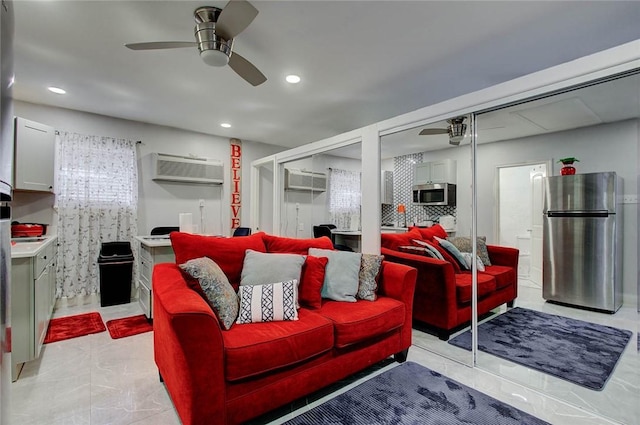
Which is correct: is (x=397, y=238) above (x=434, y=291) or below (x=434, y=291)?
above

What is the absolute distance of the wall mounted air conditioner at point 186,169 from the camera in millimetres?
4543

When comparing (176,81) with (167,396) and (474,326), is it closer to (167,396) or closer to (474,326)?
(167,396)

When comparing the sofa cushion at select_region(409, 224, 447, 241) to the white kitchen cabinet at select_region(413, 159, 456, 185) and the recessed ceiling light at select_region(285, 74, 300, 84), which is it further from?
the recessed ceiling light at select_region(285, 74, 300, 84)

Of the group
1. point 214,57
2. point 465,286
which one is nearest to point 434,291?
point 465,286

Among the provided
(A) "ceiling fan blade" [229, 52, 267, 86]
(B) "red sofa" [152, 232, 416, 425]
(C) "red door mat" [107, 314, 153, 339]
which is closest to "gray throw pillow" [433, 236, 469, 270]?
(B) "red sofa" [152, 232, 416, 425]

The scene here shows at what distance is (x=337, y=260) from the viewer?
250 centimetres

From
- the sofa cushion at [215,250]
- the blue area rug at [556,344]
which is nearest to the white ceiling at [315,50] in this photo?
the sofa cushion at [215,250]

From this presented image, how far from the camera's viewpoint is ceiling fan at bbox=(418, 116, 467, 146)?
8.47 feet

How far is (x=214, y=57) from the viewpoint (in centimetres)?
213

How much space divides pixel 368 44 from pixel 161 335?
2.60 m

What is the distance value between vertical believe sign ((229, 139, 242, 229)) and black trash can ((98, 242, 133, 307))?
6.03 ft

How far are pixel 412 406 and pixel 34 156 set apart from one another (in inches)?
174

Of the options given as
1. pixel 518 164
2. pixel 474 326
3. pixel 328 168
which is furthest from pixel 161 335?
pixel 518 164

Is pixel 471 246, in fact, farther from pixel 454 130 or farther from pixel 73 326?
pixel 73 326
